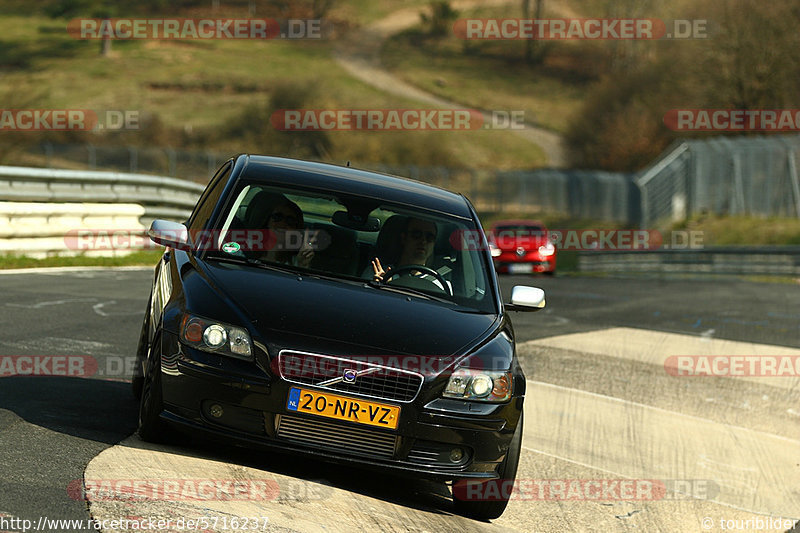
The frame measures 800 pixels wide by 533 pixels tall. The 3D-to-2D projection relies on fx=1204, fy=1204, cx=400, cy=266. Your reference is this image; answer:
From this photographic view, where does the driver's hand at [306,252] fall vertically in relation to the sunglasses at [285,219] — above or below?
below

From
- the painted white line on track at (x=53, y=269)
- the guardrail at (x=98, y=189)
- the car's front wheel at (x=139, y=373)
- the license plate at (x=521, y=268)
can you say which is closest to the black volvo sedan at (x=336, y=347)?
the car's front wheel at (x=139, y=373)

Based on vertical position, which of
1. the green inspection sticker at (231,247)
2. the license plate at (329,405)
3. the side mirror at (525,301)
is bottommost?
the license plate at (329,405)

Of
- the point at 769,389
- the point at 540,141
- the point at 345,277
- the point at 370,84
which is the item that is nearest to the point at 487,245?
the point at 345,277

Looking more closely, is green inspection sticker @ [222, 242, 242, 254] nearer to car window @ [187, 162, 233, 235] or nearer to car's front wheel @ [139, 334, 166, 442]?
car window @ [187, 162, 233, 235]

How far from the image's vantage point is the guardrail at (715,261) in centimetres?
2731

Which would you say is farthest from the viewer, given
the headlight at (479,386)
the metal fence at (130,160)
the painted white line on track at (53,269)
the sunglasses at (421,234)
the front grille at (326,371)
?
the metal fence at (130,160)

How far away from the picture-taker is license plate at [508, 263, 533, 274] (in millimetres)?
26969

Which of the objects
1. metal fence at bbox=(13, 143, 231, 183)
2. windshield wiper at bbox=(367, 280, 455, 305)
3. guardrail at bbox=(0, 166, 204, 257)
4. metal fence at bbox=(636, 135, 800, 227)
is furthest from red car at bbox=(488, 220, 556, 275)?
windshield wiper at bbox=(367, 280, 455, 305)

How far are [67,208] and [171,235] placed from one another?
37.8 feet

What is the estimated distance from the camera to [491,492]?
6188mm

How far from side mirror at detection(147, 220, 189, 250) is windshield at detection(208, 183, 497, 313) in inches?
7.0

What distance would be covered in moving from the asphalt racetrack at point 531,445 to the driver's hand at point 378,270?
1074mm

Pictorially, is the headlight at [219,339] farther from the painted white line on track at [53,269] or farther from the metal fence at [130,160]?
the metal fence at [130,160]

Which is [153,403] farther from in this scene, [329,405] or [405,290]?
[405,290]
